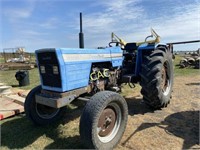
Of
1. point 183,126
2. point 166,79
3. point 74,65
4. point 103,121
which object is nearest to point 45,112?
point 74,65

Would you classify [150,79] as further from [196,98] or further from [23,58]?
[23,58]

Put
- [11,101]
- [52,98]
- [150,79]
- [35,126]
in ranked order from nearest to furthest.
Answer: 1. [52,98]
2. [35,126]
3. [150,79]
4. [11,101]

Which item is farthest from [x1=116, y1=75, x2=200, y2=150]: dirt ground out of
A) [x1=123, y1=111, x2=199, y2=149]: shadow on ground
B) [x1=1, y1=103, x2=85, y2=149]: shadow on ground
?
[x1=1, y1=103, x2=85, y2=149]: shadow on ground

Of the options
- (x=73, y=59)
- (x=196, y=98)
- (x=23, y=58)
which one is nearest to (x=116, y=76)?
(x=73, y=59)

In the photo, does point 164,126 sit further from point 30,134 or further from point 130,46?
point 30,134

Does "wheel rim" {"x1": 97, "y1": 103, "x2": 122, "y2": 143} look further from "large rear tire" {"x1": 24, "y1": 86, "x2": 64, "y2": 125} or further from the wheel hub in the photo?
"large rear tire" {"x1": 24, "y1": 86, "x2": 64, "y2": 125}

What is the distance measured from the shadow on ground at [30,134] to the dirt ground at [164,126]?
0.87 m

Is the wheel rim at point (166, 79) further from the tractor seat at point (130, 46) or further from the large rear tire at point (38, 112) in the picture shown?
the large rear tire at point (38, 112)

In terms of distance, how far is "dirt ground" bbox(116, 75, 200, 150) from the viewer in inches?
133

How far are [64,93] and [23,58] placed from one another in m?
19.6

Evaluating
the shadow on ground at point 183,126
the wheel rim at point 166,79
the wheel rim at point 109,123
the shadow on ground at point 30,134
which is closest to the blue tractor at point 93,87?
the wheel rim at point 109,123

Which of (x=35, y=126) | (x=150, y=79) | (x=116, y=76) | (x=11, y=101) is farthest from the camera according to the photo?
(x=11, y=101)

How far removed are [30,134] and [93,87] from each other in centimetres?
145

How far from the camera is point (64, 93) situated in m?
3.46
